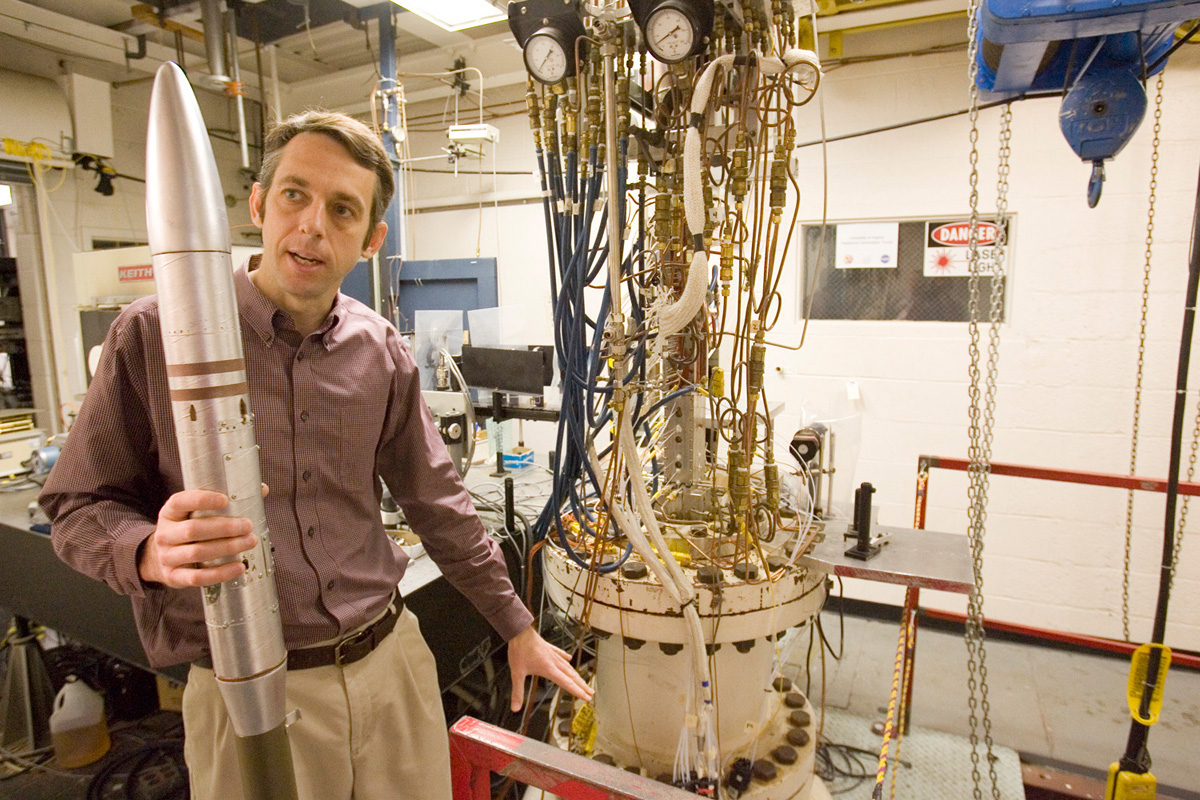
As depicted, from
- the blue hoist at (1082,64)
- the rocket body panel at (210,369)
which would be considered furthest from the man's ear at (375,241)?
the blue hoist at (1082,64)

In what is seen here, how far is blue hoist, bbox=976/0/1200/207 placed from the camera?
3.48 ft

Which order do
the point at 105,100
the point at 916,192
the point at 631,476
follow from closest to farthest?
1. the point at 631,476
2. the point at 916,192
3. the point at 105,100

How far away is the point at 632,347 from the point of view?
4.63ft

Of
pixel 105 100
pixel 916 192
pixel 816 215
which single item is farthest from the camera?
pixel 105 100

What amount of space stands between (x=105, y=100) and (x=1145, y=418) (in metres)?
5.58

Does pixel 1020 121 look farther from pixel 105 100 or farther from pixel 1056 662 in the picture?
pixel 105 100

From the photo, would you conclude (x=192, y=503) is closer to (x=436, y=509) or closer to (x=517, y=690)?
(x=436, y=509)

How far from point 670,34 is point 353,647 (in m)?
1.29

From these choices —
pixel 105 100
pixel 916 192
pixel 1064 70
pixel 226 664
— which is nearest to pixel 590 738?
pixel 226 664

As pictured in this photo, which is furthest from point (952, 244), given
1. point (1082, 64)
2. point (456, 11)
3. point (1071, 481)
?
point (456, 11)

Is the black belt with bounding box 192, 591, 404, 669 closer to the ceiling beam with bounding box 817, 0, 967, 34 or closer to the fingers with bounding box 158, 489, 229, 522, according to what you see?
the fingers with bounding box 158, 489, 229, 522

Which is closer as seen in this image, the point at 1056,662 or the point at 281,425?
the point at 281,425

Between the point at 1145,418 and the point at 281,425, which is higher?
the point at 281,425

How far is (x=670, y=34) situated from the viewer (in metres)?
1.25
